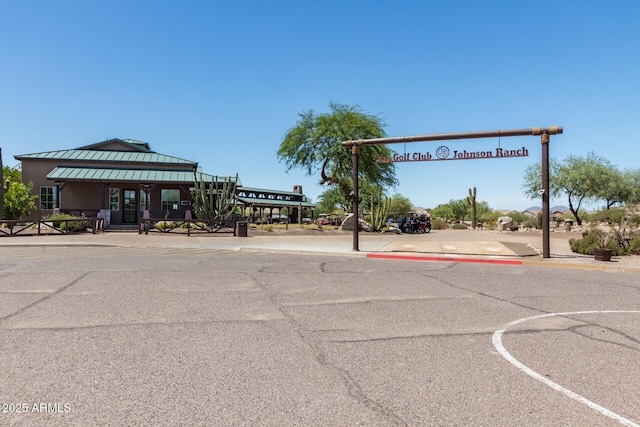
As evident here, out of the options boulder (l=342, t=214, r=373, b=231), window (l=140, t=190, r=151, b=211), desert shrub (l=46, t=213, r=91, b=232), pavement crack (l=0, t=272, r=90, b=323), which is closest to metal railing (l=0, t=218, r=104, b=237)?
desert shrub (l=46, t=213, r=91, b=232)

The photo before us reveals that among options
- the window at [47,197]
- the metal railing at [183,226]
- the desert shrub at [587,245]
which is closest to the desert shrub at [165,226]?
the metal railing at [183,226]

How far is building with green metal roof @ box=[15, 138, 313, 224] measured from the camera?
28.6 metres

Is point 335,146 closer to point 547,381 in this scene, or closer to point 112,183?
point 112,183

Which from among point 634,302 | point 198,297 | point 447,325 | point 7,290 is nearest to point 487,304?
point 447,325

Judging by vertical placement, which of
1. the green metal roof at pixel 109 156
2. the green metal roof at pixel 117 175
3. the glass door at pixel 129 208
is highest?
the green metal roof at pixel 109 156

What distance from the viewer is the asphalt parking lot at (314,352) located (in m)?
3.38

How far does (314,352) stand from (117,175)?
27312 mm

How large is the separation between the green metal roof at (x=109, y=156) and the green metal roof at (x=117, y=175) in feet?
4.46

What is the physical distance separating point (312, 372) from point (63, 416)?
2.03 meters

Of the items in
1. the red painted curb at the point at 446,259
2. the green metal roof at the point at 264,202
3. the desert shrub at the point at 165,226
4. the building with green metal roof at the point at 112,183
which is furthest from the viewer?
the green metal roof at the point at 264,202

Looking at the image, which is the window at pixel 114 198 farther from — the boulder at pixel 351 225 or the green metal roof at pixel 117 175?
the boulder at pixel 351 225

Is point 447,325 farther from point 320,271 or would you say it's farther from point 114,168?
point 114,168

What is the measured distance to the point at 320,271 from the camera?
37.8ft

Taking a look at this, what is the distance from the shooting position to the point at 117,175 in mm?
28516
